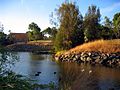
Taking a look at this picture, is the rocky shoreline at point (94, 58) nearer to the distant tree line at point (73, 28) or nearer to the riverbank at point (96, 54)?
the riverbank at point (96, 54)

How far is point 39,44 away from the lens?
92688 millimetres

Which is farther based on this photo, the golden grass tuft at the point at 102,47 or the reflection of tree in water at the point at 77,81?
the golden grass tuft at the point at 102,47

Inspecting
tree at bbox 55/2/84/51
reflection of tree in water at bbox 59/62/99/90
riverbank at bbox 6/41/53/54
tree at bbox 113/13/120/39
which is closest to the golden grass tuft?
tree at bbox 55/2/84/51

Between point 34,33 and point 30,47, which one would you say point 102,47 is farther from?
point 34,33

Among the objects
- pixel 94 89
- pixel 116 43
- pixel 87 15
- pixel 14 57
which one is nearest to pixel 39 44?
pixel 87 15

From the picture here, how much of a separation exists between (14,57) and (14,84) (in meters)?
1.98

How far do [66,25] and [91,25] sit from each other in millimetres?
7617

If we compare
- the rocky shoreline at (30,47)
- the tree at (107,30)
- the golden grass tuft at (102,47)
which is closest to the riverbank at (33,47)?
the rocky shoreline at (30,47)

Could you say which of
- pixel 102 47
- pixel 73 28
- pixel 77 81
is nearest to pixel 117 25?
pixel 73 28

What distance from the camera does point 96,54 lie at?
49688 millimetres

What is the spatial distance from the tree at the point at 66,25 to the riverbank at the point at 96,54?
265cm

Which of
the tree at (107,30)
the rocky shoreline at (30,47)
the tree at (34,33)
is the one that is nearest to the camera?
the tree at (107,30)

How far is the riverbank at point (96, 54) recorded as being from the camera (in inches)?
1829

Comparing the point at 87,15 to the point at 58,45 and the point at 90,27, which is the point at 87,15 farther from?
the point at 58,45
